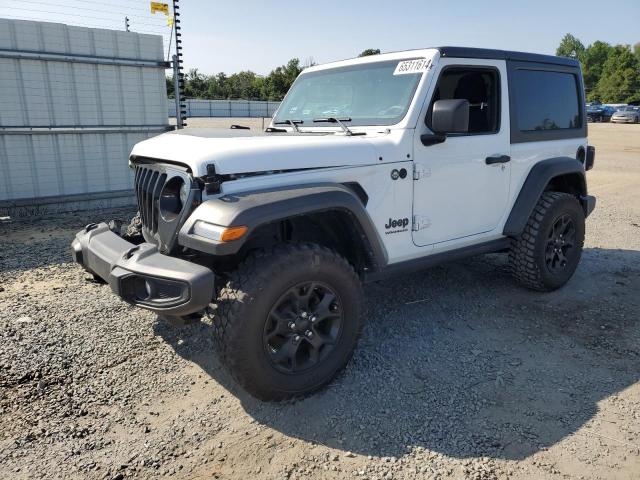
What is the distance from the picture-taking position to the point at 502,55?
411cm

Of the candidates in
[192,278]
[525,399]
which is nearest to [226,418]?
[192,278]

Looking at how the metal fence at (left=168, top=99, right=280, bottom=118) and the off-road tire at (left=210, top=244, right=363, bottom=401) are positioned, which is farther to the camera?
the metal fence at (left=168, top=99, right=280, bottom=118)

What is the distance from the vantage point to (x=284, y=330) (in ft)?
9.55

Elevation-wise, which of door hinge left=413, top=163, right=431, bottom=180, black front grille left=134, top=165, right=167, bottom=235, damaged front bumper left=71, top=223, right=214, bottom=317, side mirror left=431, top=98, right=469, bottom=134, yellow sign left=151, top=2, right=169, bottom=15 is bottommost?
damaged front bumper left=71, top=223, right=214, bottom=317

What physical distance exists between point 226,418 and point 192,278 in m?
0.90

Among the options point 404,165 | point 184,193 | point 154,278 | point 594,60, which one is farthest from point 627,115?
point 594,60

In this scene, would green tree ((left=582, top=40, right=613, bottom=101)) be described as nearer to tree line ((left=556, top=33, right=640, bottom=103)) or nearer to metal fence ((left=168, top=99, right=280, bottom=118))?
tree line ((left=556, top=33, right=640, bottom=103))

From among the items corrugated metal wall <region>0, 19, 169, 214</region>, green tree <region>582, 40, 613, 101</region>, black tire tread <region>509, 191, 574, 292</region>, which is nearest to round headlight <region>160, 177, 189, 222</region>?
black tire tread <region>509, 191, 574, 292</region>

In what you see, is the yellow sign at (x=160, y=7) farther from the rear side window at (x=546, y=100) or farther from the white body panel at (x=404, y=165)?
the rear side window at (x=546, y=100)

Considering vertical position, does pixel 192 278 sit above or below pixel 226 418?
above

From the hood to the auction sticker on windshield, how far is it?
0.55 meters

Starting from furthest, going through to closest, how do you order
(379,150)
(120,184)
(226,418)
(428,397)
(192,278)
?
1. (120,184)
2. (379,150)
3. (428,397)
4. (226,418)
5. (192,278)

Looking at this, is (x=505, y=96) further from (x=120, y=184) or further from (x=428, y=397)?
(x=120, y=184)

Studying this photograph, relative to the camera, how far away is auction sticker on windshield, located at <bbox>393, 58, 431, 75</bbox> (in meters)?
3.60
